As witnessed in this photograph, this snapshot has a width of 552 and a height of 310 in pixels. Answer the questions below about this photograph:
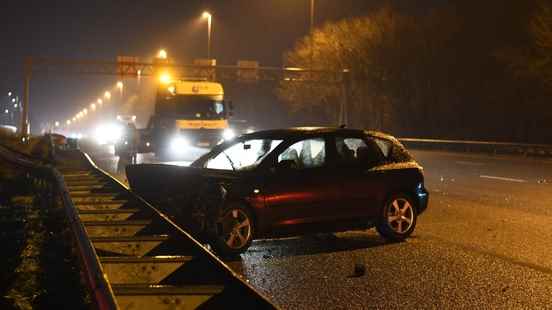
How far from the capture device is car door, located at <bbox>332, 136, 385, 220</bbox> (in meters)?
10.4

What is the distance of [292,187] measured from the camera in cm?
991

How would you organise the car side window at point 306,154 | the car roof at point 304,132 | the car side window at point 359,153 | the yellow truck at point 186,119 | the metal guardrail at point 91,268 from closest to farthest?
the metal guardrail at point 91,268
the car roof at point 304,132
the car side window at point 306,154
the car side window at point 359,153
the yellow truck at point 186,119

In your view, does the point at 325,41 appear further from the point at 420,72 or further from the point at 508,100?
the point at 508,100

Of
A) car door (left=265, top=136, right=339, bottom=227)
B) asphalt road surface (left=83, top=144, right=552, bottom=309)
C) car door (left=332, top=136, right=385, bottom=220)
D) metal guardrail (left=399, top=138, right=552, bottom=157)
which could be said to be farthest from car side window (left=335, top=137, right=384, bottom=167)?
metal guardrail (left=399, top=138, right=552, bottom=157)

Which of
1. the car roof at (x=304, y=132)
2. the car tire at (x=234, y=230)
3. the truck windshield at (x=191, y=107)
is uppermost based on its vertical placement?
the truck windshield at (x=191, y=107)

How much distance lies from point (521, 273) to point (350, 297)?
89.9 inches

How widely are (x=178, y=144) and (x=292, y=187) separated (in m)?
24.3

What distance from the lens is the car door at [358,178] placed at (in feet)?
34.1

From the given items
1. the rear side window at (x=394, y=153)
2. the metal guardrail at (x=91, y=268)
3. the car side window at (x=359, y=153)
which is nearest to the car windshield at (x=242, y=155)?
the car side window at (x=359, y=153)

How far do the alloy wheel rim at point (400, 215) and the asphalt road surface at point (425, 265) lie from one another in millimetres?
246

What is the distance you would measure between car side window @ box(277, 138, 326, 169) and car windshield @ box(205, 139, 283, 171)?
0.21 m

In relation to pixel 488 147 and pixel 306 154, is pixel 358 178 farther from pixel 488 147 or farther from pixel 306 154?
pixel 488 147

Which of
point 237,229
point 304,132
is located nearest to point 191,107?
point 304,132

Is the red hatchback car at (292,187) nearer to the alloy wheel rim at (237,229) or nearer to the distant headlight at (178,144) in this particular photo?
the alloy wheel rim at (237,229)
